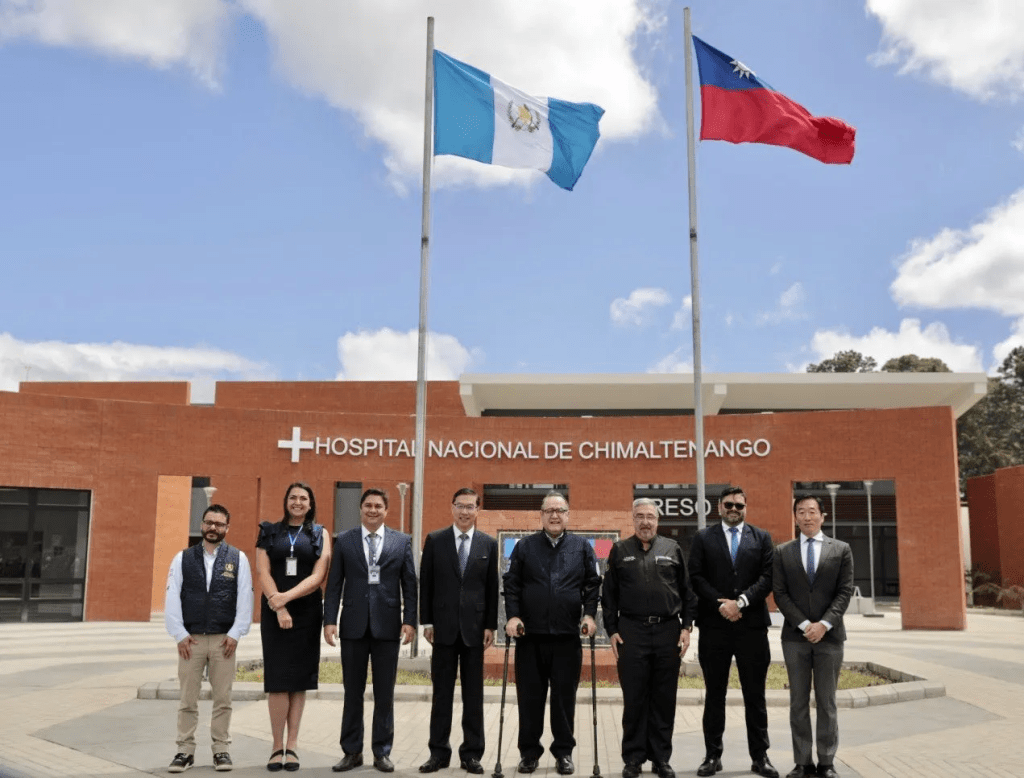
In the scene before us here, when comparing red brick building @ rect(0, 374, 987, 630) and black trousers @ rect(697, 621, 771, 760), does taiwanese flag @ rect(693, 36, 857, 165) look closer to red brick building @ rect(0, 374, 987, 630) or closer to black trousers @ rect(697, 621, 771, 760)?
black trousers @ rect(697, 621, 771, 760)

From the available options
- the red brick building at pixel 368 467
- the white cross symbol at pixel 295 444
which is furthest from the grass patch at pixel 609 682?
the white cross symbol at pixel 295 444

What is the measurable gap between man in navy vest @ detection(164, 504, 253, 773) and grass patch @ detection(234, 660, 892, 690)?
379 cm

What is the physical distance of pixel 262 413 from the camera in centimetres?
2317

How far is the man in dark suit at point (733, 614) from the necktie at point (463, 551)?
162 cm

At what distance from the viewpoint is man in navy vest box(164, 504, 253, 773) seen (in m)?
6.59

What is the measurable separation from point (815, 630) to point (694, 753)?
61.5 inches

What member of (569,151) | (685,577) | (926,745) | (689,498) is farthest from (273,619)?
(689,498)

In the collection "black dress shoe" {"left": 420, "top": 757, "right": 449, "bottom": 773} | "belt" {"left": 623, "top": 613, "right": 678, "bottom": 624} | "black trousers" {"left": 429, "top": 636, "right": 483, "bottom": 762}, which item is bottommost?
"black dress shoe" {"left": 420, "top": 757, "right": 449, "bottom": 773}

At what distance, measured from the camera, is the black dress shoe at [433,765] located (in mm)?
6449

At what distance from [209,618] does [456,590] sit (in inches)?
68.0

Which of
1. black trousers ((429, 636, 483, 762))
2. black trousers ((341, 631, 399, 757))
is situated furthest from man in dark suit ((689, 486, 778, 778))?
black trousers ((341, 631, 399, 757))

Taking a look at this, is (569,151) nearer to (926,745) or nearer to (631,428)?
(926,745)

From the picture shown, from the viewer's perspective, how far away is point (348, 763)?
6523mm

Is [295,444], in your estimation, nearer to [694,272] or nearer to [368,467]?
[368,467]
